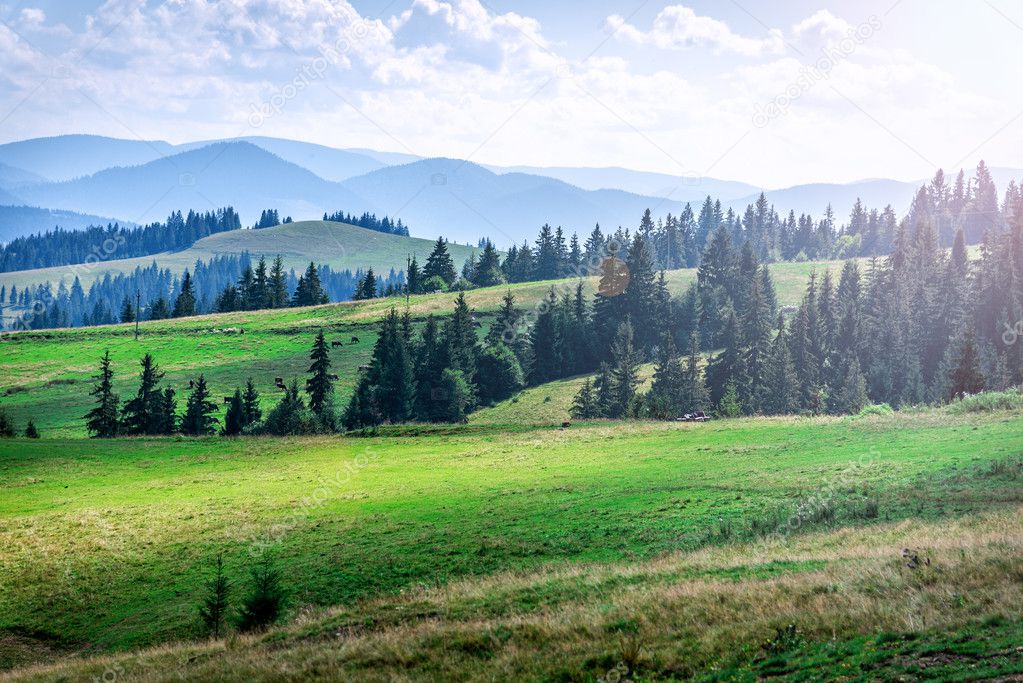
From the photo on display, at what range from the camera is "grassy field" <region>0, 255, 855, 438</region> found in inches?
3917

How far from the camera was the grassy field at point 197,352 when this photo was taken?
9950cm

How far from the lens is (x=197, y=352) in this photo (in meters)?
124

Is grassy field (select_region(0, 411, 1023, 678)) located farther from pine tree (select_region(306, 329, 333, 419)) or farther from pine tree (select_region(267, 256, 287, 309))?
pine tree (select_region(267, 256, 287, 309))

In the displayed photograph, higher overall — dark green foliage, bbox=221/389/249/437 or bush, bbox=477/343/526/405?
bush, bbox=477/343/526/405

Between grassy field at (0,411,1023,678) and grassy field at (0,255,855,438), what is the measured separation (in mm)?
34337

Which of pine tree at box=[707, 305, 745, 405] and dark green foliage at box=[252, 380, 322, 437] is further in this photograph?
pine tree at box=[707, 305, 745, 405]

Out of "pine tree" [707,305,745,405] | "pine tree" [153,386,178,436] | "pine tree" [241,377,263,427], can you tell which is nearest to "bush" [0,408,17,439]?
"pine tree" [153,386,178,436]

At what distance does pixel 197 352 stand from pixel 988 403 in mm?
108396

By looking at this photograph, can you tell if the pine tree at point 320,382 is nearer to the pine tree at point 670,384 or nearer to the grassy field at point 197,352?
the grassy field at point 197,352

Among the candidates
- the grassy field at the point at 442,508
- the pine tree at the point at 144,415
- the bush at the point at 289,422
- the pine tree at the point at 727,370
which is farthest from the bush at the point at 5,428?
the pine tree at the point at 727,370

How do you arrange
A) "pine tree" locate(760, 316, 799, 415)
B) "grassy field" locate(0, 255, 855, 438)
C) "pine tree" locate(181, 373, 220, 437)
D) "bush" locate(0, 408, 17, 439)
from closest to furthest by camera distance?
"bush" locate(0, 408, 17, 439), "pine tree" locate(181, 373, 220, 437), "grassy field" locate(0, 255, 855, 438), "pine tree" locate(760, 316, 799, 415)

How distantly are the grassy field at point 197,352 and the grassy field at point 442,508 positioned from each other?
3434 cm

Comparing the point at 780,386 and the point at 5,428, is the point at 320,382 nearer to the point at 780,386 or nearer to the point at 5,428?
the point at 5,428

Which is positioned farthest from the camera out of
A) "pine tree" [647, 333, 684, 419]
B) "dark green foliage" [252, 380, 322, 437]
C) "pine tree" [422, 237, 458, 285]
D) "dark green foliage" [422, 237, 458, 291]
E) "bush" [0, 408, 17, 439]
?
"pine tree" [422, 237, 458, 285]
